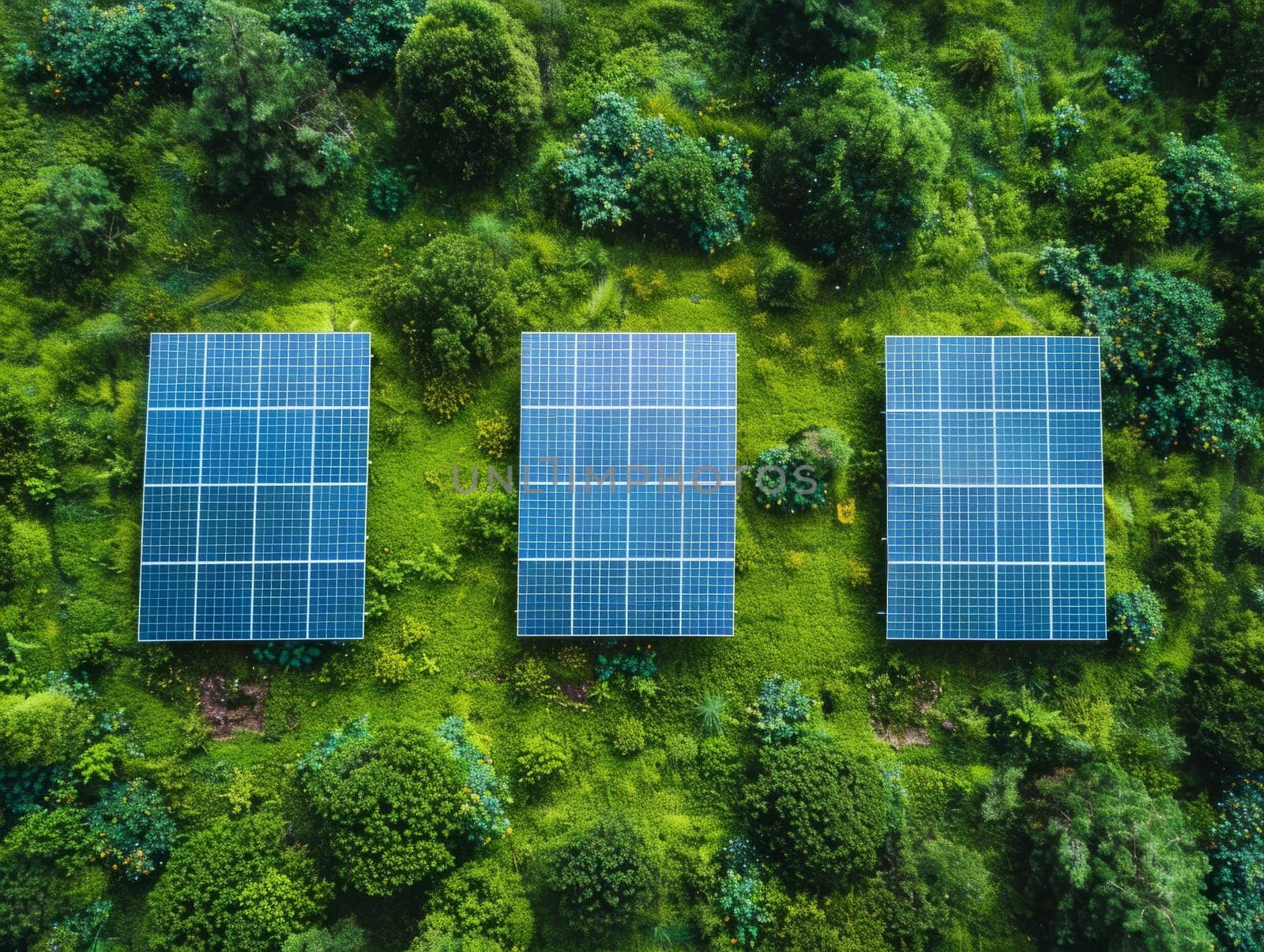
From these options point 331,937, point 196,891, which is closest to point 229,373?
point 196,891

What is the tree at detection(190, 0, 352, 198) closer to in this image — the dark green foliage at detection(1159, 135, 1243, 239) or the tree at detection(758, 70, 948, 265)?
the tree at detection(758, 70, 948, 265)

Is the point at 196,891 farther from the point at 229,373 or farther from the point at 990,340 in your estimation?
the point at 990,340

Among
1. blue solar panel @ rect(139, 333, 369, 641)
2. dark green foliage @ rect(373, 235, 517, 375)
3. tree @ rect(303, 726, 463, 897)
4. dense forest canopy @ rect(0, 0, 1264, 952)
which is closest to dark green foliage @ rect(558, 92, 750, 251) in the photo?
dense forest canopy @ rect(0, 0, 1264, 952)

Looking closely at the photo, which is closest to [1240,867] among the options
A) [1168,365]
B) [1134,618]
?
[1134,618]

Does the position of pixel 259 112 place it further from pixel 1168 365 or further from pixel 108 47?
pixel 1168 365

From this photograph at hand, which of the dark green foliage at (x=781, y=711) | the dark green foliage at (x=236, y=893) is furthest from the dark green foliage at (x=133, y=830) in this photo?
the dark green foliage at (x=781, y=711)

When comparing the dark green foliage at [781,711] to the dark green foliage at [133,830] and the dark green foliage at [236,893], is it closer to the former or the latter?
the dark green foliage at [236,893]
